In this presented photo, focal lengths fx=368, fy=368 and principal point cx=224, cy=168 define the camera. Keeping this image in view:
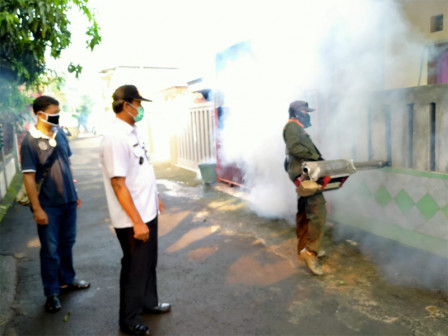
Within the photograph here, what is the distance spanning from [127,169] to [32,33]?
2.95 metres

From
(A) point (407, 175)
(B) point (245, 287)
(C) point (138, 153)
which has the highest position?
(C) point (138, 153)

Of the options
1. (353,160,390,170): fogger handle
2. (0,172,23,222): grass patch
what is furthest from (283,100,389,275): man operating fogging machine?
(0,172,23,222): grass patch

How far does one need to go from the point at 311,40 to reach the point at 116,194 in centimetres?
361

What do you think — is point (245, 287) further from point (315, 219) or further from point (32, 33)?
point (32, 33)

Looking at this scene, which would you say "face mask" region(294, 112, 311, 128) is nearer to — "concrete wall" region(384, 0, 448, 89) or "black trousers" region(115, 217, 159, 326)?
"concrete wall" region(384, 0, 448, 89)

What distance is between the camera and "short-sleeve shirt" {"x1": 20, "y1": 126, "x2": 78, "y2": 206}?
309 centimetres

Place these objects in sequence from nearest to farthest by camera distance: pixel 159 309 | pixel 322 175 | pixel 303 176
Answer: pixel 159 309 → pixel 322 175 → pixel 303 176

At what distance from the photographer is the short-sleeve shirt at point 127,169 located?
2502mm

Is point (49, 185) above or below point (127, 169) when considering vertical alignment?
below

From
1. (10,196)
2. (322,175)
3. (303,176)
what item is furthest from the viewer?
(10,196)

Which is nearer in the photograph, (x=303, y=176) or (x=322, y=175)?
(x=322, y=175)

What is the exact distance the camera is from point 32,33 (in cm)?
442

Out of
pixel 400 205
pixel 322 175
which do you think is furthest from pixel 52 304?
pixel 400 205

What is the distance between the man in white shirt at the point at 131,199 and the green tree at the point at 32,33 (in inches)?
62.3
